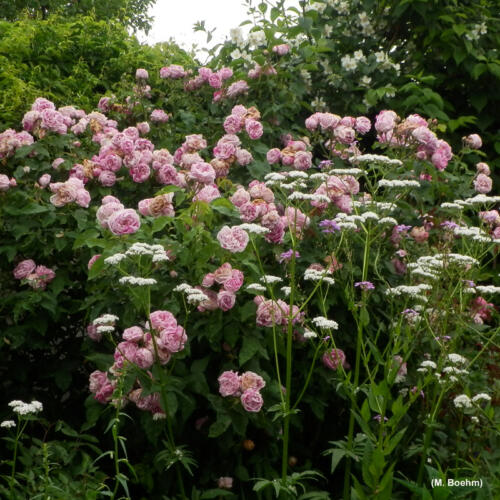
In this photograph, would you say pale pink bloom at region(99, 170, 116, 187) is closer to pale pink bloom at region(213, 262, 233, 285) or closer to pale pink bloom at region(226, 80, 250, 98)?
pale pink bloom at region(213, 262, 233, 285)

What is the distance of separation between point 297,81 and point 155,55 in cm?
159

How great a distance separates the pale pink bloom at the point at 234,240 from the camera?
2922mm

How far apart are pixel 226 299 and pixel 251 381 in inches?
13.8

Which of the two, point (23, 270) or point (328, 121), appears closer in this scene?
point (23, 270)

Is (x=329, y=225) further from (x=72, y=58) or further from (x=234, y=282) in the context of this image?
(x=72, y=58)

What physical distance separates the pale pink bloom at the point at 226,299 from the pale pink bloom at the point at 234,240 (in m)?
0.20

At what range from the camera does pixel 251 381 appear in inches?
108

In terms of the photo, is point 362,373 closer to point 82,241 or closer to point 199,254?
point 199,254

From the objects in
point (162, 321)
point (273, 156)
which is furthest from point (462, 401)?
point (273, 156)

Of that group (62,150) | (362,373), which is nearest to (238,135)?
(62,150)

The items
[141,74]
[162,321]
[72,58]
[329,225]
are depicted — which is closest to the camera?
[162,321]

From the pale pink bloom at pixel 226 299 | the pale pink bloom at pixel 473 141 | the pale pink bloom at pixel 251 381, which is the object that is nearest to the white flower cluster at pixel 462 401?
the pale pink bloom at pixel 251 381

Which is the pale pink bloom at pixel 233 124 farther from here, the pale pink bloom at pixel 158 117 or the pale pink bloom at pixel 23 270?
the pale pink bloom at pixel 23 270

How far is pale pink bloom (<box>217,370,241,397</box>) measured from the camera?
2.73m
